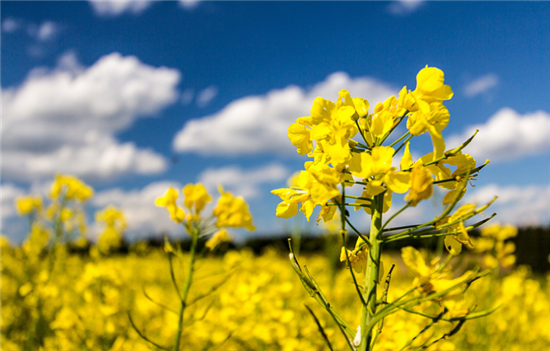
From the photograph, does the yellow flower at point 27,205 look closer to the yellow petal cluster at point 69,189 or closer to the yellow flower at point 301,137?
the yellow petal cluster at point 69,189

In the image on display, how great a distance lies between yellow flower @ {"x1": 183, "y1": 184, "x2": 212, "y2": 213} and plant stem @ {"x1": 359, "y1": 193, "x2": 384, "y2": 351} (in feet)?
3.09

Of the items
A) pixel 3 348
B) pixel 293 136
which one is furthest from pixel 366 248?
pixel 3 348

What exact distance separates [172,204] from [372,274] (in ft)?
3.53

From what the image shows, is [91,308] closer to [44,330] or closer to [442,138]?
[44,330]

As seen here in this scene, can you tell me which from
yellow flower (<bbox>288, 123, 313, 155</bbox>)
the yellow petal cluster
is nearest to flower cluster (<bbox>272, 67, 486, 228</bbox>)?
yellow flower (<bbox>288, 123, 313, 155</bbox>)

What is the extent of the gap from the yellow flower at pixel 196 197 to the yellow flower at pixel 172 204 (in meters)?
0.05

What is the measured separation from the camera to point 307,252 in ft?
50.5

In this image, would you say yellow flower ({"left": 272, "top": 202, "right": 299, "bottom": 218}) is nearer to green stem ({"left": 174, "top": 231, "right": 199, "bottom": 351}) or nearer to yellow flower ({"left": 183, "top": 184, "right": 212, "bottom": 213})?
green stem ({"left": 174, "top": 231, "right": 199, "bottom": 351})

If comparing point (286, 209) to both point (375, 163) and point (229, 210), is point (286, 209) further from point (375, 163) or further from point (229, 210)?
point (229, 210)

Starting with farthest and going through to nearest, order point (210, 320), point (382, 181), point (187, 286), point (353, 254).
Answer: point (210, 320), point (187, 286), point (353, 254), point (382, 181)

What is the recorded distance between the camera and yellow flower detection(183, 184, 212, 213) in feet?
5.49

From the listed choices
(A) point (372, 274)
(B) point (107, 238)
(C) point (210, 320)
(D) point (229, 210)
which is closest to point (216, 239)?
(D) point (229, 210)

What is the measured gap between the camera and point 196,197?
1.68 m

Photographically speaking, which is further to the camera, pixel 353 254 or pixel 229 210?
pixel 229 210
